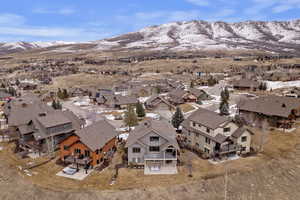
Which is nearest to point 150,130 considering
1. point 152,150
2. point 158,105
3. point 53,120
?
point 152,150

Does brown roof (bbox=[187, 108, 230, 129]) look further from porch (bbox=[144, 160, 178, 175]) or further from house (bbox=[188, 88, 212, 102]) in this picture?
house (bbox=[188, 88, 212, 102])

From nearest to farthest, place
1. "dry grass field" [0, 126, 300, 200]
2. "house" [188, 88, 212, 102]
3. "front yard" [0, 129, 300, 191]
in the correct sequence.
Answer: "dry grass field" [0, 126, 300, 200] → "front yard" [0, 129, 300, 191] → "house" [188, 88, 212, 102]

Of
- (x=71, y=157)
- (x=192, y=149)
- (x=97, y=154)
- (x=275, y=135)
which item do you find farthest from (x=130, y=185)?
(x=275, y=135)

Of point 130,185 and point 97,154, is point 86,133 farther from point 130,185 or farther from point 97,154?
point 130,185

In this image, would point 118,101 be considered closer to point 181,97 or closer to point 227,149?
point 181,97

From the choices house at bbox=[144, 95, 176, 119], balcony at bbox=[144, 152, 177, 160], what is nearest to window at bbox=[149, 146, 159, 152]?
balcony at bbox=[144, 152, 177, 160]

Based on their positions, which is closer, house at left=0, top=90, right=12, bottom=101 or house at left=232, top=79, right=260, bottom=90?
house at left=0, top=90, right=12, bottom=101
